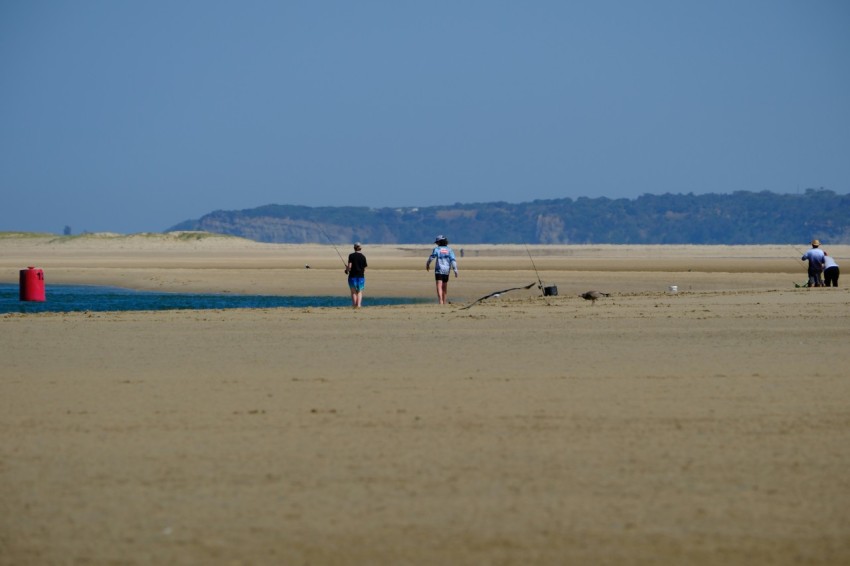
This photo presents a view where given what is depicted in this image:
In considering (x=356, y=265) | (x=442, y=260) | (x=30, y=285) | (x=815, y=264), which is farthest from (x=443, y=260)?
(x=30, y=285)

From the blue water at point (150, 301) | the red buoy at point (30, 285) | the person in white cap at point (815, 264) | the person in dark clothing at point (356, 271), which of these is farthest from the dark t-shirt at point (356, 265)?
the person in white cap at point (815, 264)

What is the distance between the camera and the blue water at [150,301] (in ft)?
76.6

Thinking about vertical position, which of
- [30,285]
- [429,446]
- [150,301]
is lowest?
[429,446]

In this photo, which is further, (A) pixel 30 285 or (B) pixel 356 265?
(A) pixel 30 285

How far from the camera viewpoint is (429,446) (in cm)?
745

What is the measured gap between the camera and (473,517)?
5.89m

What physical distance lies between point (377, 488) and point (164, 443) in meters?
1.90

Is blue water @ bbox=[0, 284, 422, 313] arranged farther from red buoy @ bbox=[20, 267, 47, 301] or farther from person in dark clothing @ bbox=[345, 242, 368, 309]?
person in dark clothing @ bbox=[345, 242, 368, 309]

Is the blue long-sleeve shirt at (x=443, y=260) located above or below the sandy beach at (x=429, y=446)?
above

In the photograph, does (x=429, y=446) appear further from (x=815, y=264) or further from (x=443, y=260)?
(x=815, y=264)

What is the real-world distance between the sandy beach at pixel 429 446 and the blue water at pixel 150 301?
28.6 ft

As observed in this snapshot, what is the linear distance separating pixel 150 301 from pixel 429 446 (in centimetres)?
1961

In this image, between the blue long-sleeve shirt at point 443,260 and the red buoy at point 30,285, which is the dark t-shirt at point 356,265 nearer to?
the blue long-sleeve shirt at point 443,260

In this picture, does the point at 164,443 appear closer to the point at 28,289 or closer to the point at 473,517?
the point at 473,517
